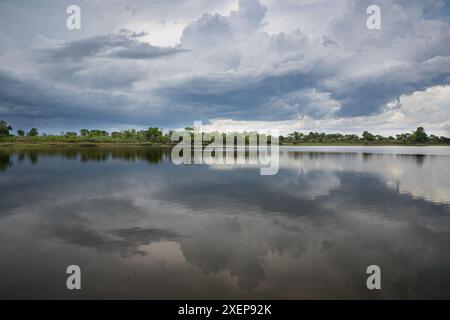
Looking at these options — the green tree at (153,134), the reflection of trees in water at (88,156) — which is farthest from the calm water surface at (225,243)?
the green tree at (153,134)

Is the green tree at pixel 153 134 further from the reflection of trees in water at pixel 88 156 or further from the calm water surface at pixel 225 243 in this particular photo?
the calm water surface at pixel 225 243

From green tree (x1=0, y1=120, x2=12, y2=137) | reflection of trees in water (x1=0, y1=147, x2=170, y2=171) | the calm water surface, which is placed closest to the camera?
the calm water surface

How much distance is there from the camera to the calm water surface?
35.3ft

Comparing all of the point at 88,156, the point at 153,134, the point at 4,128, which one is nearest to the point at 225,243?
the point at 88,156

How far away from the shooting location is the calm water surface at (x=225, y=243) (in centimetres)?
1076

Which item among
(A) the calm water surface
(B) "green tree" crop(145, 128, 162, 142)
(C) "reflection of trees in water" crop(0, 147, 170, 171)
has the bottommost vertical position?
(A) the calm water surface

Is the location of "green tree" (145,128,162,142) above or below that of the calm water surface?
above

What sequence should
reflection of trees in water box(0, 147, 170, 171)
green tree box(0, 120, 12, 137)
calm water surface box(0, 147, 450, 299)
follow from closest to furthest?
calm water surface box(0, 147, 450, 299), reflection of trees in water box(0, 147, 170, 171), green tree box(0, 120, 12, 137)

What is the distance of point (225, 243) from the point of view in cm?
1513

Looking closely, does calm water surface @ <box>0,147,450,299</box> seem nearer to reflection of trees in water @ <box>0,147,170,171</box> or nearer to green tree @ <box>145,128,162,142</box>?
reflection of trees in water @ <box>0,147,170,171</box>

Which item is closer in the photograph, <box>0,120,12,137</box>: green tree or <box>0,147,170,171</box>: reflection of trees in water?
<box>0,147,170,171</box>: reflection of trees in water

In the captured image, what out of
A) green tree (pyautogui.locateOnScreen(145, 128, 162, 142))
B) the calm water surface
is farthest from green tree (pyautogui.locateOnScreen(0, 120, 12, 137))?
the calm water surface
